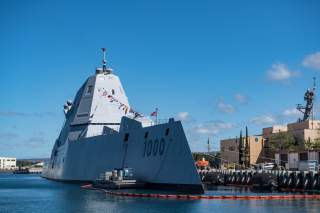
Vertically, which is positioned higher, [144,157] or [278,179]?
[144,157]

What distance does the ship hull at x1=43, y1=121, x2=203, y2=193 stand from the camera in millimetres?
29750

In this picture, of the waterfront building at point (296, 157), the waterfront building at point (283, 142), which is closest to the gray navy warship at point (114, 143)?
the waterfront building at point (296, 157)

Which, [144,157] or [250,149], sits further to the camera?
[250,149]

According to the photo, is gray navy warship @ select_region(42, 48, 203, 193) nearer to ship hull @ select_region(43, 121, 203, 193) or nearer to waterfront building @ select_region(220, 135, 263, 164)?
ship hull @ select_region(43, 121, 203, 193)

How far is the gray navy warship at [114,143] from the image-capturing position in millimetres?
30425

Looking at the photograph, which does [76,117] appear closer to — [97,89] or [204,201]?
[97,89]

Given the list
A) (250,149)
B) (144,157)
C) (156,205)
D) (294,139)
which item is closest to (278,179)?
(144,157)

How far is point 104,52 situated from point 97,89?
639 centimetres

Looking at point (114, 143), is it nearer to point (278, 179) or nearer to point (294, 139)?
point (278, 179)

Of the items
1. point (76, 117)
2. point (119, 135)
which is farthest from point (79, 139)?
point (119, 135)

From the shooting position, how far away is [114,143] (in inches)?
1556

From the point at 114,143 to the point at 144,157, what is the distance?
5786mm

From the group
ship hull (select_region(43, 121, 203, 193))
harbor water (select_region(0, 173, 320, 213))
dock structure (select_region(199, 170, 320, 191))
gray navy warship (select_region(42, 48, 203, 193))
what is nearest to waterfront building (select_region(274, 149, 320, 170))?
dock structure (select_region(199, 170, 320, 191))

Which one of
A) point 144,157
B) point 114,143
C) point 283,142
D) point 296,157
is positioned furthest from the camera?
point 283,142
